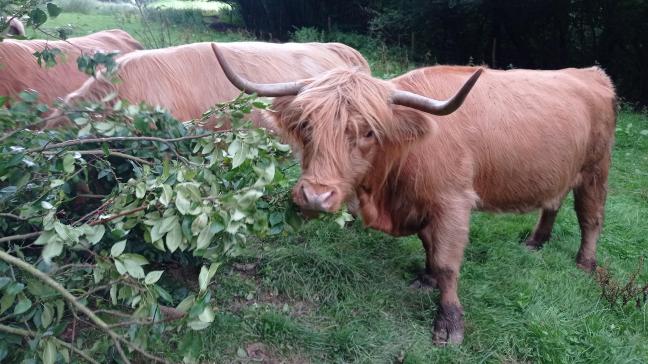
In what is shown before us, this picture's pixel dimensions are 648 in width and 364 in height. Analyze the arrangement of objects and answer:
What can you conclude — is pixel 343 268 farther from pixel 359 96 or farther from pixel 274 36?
pixel 274 36

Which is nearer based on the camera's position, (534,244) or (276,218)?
(276,218)

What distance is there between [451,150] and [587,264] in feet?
7.62

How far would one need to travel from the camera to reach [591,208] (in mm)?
5660

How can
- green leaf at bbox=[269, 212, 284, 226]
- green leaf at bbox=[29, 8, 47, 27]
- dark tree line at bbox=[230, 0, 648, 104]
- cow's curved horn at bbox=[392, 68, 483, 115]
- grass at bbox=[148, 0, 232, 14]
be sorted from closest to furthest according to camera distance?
green leaf at bbox=[29, 8, 47, 27] < green leaf at bbox=[269, 212, 284, 226] < cow's curved horn at bbox=[392, 68, 483, 115] < dark tree line at bbox=[230, 0, 648, 104] < grass at bbox=[148, 0, 232, 14]

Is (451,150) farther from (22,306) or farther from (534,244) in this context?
(22,306)

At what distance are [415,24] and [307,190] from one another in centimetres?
1510

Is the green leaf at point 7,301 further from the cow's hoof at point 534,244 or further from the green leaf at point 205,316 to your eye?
the cow's hoof at point 534,244

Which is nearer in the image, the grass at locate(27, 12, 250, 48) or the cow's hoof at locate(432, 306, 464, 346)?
the cow's hoof at locate(432, 306, 464, 346)

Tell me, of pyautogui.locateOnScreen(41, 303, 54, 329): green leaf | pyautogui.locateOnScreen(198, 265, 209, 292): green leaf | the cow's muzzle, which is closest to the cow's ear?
the cow's muzzle

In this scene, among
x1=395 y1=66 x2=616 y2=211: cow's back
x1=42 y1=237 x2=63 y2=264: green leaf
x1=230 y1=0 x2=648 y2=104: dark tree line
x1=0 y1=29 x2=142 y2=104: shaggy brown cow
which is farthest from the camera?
x1=230 y1=0 x2=648 y2=104: dark tree line

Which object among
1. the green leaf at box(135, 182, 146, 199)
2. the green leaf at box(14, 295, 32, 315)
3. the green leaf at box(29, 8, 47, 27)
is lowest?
the green leaf at box(14, 295, 32, 315)

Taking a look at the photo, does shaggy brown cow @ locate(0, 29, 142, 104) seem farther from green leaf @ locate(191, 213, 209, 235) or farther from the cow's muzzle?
green leaf @ locate(191, 213, 209, 235)

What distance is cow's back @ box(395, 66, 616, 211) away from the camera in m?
4.30

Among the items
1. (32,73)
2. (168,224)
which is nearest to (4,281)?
(168,224)
